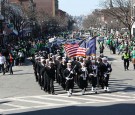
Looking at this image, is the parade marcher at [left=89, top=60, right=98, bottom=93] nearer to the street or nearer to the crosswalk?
the street

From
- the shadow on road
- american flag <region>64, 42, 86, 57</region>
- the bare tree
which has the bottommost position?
the shadow on road

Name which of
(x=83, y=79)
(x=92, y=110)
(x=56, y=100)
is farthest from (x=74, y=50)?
(x=92, y=110)

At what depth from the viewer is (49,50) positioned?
4516 centimetres

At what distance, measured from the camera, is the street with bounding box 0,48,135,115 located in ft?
54.7

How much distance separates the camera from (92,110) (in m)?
16.7

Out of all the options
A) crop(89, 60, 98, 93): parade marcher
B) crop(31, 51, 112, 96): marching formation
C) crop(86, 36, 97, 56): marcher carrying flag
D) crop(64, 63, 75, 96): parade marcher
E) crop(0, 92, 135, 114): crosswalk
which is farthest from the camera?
crop(86, 36, 97, 56): marcher carrying flag

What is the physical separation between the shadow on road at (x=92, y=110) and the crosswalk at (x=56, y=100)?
90cm

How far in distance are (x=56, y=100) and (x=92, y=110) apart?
9.37 feet

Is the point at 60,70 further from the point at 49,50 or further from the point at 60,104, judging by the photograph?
the point at 49,50

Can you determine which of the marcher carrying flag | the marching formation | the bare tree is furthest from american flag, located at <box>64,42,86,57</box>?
the bare tree

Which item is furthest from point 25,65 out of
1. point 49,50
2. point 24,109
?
point 24,109

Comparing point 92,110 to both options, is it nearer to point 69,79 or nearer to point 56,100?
point 56,100

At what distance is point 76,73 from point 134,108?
5426 millimetres

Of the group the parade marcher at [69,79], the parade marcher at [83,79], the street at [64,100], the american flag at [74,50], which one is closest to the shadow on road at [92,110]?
the street at [64,100]
